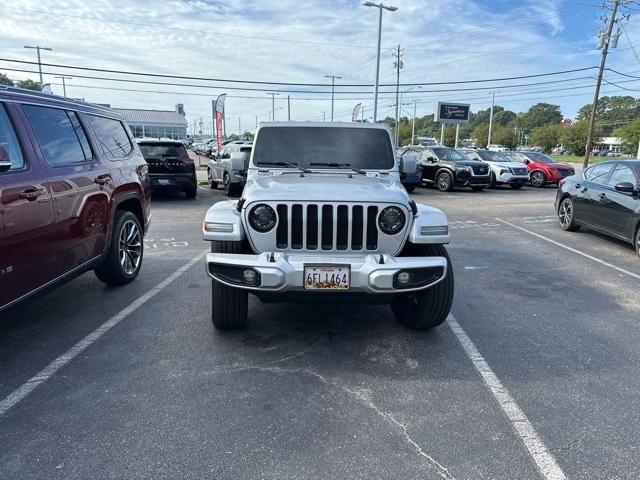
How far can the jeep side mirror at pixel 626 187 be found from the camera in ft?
23.7

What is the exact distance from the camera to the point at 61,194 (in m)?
3.82

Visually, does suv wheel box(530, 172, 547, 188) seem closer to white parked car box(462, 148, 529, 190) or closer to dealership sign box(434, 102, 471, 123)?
white parked car box(462, 148, 529, 190)

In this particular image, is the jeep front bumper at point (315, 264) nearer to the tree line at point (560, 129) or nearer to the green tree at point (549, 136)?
the tree line at point (560, 129)

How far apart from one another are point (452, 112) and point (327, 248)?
41.9 m

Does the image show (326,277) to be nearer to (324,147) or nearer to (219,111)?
(324,147)

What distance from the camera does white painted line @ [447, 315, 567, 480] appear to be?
2.46 meters

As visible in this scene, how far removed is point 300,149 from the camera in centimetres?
496

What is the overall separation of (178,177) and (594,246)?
1061 cm

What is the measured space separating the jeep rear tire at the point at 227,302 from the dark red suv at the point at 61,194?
129 centimetres

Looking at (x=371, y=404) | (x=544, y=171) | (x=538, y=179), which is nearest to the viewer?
(x=371, y=404)

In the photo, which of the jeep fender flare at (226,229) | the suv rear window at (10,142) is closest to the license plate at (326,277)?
the jeep fender flare at (226,229)

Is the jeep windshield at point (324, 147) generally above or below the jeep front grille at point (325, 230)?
above

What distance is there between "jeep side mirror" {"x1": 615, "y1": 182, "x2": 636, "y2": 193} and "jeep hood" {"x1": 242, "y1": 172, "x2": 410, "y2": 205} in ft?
16.6

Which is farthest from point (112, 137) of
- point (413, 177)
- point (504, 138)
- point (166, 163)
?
point (504, 138)
